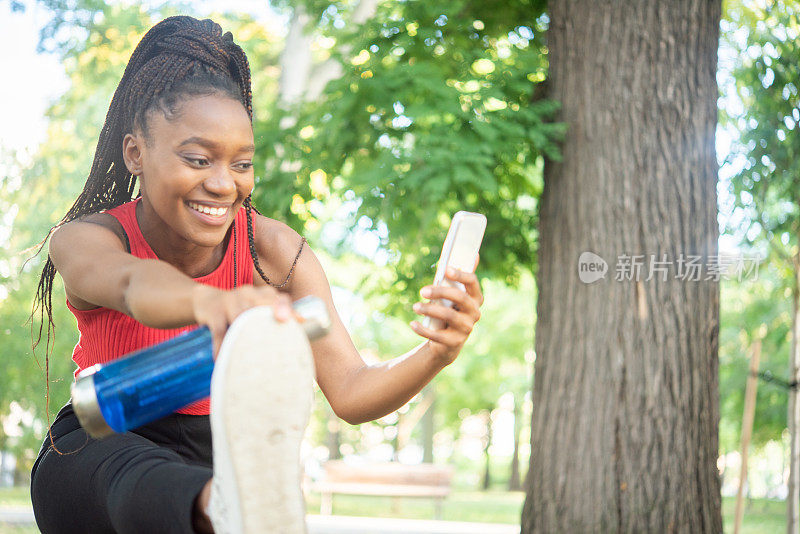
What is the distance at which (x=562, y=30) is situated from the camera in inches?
194

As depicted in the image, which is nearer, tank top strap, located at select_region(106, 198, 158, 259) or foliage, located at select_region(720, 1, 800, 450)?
tank top strap, located at select_region(106, 198, 158, 259)

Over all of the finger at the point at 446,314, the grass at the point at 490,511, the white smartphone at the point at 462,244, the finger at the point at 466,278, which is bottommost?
the grass at the point at 490,511

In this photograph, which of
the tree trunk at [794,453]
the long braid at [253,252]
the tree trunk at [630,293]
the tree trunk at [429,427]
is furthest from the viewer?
the tree trunk at [429,427]

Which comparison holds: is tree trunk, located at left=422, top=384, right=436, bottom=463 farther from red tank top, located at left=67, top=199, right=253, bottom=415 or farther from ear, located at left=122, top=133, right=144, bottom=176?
ear, located at left=122, top=133, right=144, bottom=176

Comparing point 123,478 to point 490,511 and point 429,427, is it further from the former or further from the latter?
point 429,427

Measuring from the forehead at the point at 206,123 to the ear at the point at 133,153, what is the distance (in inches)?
3.9

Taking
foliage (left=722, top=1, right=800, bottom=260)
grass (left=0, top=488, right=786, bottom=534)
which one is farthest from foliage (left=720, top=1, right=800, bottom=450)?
grass (left=0, top=488, right=786, bottom=534)

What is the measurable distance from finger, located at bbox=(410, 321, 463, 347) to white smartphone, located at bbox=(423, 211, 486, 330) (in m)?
0.06

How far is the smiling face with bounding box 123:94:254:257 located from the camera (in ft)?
5.61

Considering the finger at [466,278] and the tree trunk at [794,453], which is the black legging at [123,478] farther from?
the tree trunk at [794,453]

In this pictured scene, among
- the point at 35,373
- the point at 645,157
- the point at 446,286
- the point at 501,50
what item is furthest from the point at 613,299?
the point at 35,373

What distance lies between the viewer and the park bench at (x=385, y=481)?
10.1 m

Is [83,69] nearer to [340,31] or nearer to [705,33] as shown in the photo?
[340,31]

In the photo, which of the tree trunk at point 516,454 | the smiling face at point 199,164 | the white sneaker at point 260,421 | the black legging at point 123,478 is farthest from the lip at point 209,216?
the tree trunk at point 516,454
